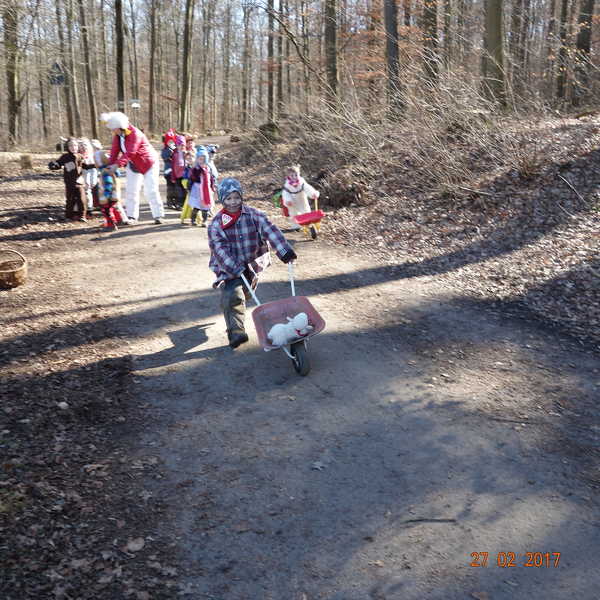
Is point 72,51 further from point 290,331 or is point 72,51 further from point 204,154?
point 290,331

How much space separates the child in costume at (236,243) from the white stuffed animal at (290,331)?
34.9 inches

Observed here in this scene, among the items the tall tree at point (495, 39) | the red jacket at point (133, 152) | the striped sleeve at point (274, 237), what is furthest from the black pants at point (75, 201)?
the tall tree at point (495, 39)

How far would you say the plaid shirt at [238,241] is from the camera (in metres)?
6.45

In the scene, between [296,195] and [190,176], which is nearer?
[296,195]

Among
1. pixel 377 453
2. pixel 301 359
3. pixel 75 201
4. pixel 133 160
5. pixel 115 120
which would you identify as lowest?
pixel 377 453

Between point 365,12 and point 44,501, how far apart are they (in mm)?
23637

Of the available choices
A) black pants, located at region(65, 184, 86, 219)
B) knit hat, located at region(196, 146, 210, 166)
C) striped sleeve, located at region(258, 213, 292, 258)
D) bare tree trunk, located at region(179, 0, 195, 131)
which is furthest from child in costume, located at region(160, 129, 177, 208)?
bare tree trunk, located at region(179, 0, 195, 131)

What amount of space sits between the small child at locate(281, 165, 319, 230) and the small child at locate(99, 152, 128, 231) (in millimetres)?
3536

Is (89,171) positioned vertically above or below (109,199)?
above

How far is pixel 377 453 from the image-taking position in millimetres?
4391

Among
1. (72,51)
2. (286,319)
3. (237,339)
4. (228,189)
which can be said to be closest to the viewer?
(286,319)

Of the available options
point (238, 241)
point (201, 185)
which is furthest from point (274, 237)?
point (201, 185)

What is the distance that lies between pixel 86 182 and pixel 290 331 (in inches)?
372

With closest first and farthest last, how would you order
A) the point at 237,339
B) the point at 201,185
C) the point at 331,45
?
1. the point at 237,339
2. the point at 201,185
3. the point at 331,45
